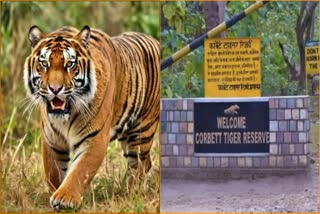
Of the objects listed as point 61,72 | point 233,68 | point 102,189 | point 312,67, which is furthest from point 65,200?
point 312,67

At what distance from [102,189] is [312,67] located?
1.88 m

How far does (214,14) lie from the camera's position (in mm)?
7094

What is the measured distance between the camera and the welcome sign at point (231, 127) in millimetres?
7039

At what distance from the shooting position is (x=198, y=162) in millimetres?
7074

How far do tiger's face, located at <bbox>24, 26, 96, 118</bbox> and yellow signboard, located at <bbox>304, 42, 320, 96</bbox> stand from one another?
1.65m

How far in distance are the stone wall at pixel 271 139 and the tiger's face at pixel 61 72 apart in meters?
0.64

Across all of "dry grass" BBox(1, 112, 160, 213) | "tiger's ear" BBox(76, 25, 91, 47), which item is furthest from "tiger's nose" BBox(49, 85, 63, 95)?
"dry grass" BBox(1, 112, 160, 213)

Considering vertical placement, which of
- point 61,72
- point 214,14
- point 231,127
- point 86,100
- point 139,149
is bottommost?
point 139,149

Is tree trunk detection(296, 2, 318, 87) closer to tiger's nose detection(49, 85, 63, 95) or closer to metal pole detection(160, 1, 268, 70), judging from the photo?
metal pole detection(160, 1, 268, 70)

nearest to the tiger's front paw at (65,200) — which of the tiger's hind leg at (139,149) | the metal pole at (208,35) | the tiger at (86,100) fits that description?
the tiger at (86,100)

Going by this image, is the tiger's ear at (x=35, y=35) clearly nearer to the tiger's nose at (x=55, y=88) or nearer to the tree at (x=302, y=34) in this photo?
the tiger's nose at (x=55, y=88)

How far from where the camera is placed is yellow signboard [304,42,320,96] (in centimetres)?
702

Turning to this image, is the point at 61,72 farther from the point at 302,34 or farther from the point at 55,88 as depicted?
the point at 302,34

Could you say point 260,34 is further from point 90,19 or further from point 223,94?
point 90,19
